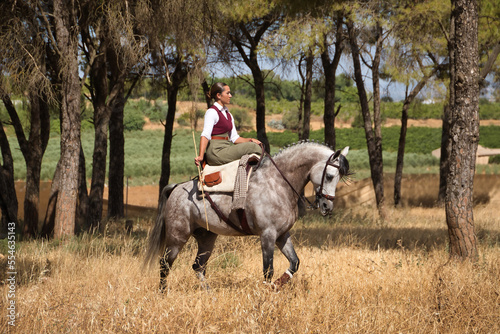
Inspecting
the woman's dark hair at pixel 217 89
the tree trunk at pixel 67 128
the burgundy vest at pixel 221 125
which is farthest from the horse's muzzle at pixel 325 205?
the tree trunk at pixel 67 128

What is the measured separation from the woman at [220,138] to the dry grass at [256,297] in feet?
5.09

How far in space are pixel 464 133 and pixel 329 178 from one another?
2.82m

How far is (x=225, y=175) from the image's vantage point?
605 centimetres

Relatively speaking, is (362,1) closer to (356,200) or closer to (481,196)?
(356,200)

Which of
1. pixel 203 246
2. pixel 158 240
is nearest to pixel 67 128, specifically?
pixel 158 240

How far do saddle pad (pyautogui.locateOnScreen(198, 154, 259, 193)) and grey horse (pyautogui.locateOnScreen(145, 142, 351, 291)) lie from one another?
0.12 m

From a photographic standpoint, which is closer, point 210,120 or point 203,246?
point 210,120

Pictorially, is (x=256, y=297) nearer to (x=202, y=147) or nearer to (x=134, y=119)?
(x=202, y=147)

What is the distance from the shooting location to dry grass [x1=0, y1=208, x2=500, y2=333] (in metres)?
4.62

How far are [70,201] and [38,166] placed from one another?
156 inches

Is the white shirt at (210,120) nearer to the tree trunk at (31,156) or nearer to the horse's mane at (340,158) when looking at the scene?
the horse's mane at (340,158)

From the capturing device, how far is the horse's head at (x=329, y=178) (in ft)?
18.5

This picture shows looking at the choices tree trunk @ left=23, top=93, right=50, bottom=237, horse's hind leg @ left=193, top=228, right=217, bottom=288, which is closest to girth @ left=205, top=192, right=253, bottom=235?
horse's hind leg @ left=193, top=228, right=217, bottom=288

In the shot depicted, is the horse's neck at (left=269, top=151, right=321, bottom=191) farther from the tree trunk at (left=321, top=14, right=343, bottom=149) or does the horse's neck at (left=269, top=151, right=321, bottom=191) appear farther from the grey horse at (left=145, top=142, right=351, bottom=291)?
the tree trunk at (left=321, top=14, right=343, bottom=149)
